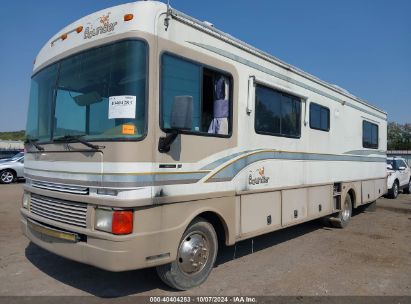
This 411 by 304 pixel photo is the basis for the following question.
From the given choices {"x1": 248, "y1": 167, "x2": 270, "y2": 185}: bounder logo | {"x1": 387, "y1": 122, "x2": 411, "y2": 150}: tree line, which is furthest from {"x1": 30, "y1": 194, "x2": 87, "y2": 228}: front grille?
{"x1": 387, "y1": 122, "x2": 411, "y2": 150}: tree line

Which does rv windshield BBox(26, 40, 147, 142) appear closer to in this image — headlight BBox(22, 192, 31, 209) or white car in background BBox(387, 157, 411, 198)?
headlight BBox(22, 192, 31, 209)

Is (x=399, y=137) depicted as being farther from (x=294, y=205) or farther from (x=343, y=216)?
(x=294, y=205)

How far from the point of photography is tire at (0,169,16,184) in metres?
18.5

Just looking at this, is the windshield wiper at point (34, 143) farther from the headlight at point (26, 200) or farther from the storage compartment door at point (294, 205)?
the storage compartment door at point (294, 205)

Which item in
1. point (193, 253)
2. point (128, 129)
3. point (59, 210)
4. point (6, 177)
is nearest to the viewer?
point (128, 129)

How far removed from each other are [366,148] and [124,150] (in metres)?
8.41

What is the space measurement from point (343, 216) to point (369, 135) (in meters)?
2.96

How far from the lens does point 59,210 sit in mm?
4680

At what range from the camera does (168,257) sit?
4.40 metres

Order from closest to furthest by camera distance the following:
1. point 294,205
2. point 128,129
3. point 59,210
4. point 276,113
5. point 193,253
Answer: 1. point 128,129
2. point 59,210
3. point 193,253
4. point 276,113
5. point 294,205

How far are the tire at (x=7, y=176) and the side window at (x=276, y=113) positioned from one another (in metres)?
15.9

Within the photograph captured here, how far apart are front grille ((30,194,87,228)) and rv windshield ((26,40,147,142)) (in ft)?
2.54

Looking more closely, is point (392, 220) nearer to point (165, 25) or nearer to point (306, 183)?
point (306, 183)

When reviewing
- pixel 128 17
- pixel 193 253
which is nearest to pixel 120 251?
pixel 193 253
